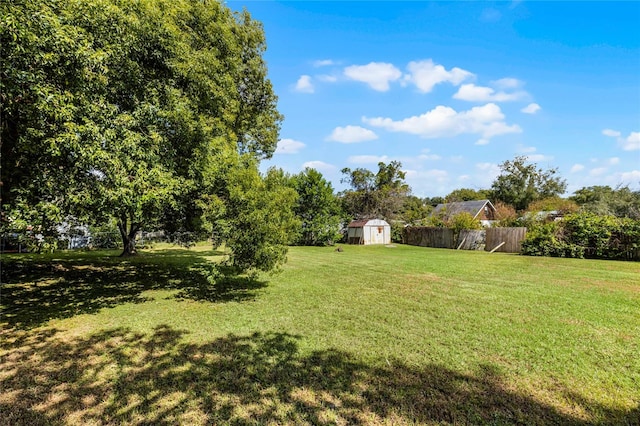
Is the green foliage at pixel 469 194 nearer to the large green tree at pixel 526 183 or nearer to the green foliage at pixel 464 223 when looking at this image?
the large green tree at pixel 526 183

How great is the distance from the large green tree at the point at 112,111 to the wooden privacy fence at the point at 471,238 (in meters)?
19.0

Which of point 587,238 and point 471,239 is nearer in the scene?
point 587,238

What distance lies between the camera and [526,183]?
3966cm

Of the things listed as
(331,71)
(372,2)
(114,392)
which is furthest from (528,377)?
(331,71)

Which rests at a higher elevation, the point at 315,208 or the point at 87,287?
the point at 315,208

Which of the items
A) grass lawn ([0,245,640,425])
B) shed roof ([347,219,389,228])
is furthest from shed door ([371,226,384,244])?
grass lawn ([0,245,640,425])

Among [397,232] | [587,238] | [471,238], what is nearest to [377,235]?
[397,232]

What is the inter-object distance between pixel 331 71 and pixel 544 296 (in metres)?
10.2

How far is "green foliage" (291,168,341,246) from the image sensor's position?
26922 millimetres

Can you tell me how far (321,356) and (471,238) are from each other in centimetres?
2123

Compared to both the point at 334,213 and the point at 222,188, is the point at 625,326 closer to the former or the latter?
the point at 222,188

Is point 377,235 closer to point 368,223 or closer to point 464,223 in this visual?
point 368,223

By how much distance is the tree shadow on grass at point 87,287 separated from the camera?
6098 millimetres

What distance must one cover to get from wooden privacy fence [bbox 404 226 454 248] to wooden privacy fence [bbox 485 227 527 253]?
279cm
